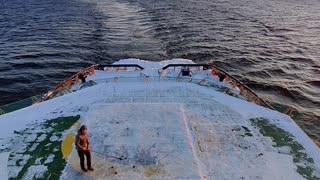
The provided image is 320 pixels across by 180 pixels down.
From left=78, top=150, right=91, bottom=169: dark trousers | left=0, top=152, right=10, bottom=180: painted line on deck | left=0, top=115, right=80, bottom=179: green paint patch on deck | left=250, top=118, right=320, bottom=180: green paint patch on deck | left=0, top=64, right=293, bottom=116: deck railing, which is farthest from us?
left=0, top=64, right=293, bottom=116: deck railing

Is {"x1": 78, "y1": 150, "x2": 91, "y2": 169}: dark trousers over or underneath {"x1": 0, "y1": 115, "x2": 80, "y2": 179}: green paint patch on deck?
over

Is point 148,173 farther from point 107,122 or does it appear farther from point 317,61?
point 317,61

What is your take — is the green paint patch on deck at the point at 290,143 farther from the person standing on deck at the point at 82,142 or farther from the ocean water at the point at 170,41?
the person standing on deck at the point at 82,142

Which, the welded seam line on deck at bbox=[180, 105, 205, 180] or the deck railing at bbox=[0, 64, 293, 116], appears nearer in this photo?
the welded seam line on deck at bbox=[180, 105, 205, 180]

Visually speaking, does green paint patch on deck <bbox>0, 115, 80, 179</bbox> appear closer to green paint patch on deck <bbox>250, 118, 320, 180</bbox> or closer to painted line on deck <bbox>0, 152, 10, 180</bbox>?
painted line on deck <bbox>0, 152, 10, 180</bbox>

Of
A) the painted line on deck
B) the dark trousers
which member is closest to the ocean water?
the painted line on deck

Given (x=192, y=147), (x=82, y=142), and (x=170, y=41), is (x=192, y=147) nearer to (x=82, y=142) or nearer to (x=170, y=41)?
(x=82, y=142)

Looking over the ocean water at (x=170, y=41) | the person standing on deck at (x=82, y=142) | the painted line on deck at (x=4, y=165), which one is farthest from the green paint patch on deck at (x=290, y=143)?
the painted line on deck at (x=4, y=165)
